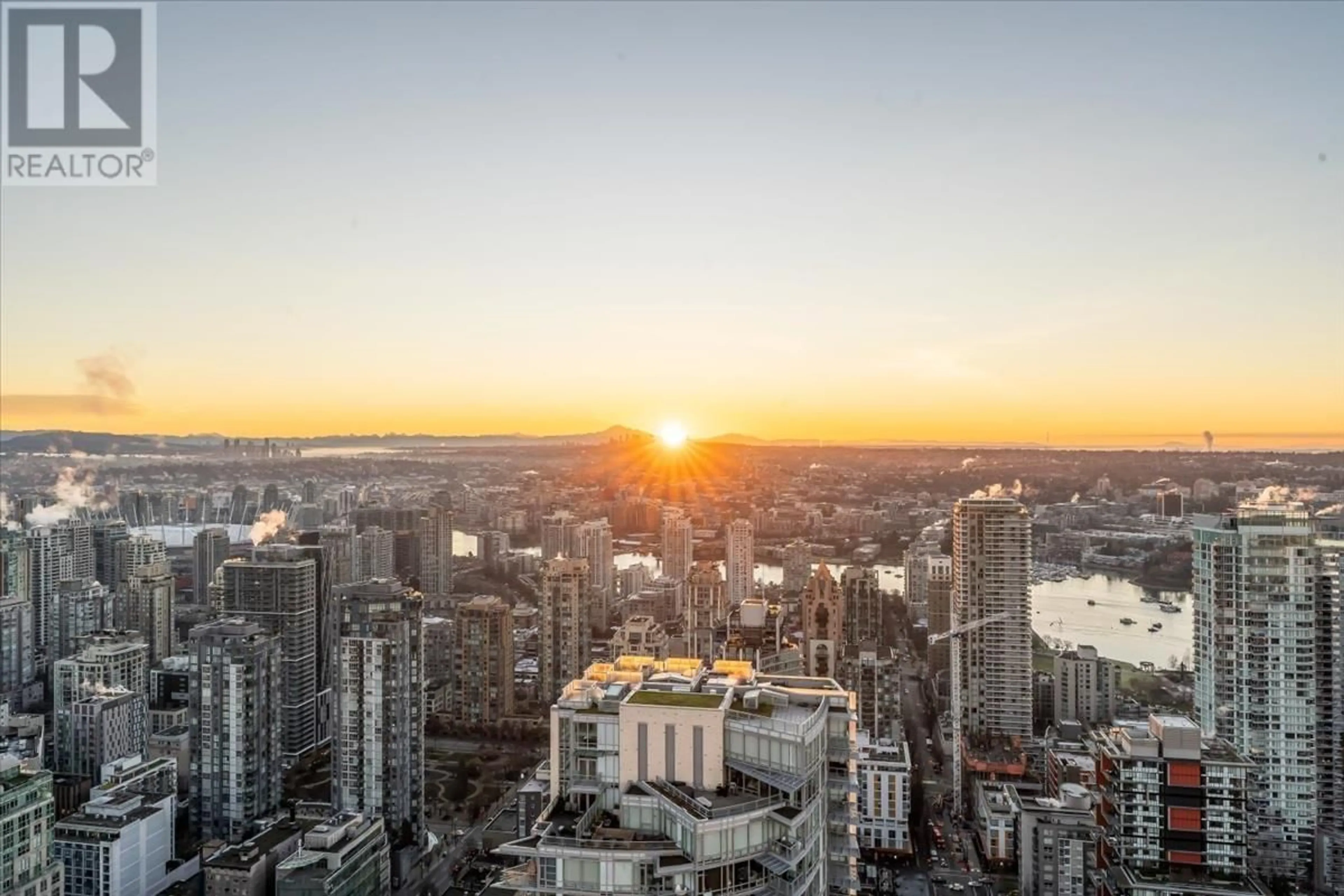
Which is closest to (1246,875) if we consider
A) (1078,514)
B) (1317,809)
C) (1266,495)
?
(1317,809)

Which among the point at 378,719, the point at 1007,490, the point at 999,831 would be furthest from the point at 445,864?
the point at 1007,490

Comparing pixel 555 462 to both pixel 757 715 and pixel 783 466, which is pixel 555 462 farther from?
pixel 757 715

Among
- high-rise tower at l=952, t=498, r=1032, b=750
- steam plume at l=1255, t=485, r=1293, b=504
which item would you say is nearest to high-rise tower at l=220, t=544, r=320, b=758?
high-rise tower at l=952, t=498, r=1032, b=750

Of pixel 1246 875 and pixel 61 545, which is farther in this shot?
pixel 61 545

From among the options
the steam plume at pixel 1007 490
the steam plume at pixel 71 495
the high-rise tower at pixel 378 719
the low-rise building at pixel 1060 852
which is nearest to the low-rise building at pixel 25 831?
the high-rise tower at pixel 378 719

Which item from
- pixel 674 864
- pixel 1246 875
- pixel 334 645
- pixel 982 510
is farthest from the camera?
pixel 982 510

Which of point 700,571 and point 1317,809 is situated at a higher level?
point 700,571

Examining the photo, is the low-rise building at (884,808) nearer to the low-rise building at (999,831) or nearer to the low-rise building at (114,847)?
the low-rise building at (999,831)
